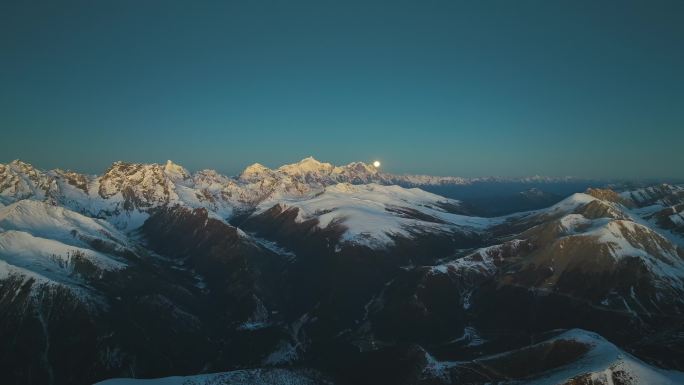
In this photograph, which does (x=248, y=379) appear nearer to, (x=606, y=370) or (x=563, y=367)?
(x=563, y=367)

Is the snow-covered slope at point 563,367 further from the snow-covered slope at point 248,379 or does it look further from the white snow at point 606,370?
the snow-covered slope at point 248,379

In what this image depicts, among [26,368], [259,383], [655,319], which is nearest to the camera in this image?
[259,383]

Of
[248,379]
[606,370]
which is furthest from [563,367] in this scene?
[248,379]

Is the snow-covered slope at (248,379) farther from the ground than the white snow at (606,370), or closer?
closer

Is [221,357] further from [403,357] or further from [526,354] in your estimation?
[526,354]

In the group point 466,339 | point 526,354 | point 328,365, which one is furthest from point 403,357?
point 466,339

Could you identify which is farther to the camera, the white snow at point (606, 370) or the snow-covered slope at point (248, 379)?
the snow-covered slope at point (248, 379)

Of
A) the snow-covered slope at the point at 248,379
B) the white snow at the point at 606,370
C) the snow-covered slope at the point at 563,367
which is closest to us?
the white snow at the point at 606,370

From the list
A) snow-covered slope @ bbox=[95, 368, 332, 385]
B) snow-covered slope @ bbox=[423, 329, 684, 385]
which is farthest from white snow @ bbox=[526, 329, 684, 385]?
snow-covered slope @ bbox=[95, 368, 332, 385]

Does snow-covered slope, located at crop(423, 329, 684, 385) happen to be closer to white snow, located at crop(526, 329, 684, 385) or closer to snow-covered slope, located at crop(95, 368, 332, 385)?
white snow, located at crop(526, 329, 684, 385)

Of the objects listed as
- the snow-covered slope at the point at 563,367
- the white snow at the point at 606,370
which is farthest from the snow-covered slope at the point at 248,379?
the white snow at the point at 606,370

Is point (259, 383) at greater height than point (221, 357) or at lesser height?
greater
